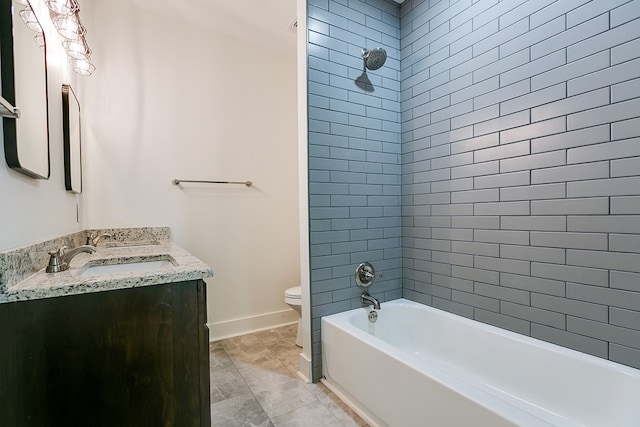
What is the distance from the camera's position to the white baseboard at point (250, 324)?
2.60 m

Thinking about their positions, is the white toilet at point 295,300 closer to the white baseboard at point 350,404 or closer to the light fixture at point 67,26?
the white baseboard at point 350,404

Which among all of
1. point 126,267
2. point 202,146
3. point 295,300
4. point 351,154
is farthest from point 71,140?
point 295,300

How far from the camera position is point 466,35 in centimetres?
185

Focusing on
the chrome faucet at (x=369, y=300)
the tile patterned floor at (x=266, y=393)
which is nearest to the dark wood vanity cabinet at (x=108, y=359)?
the tile patterned floor at (x=266, y=393)

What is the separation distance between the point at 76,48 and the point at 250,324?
2.35 m

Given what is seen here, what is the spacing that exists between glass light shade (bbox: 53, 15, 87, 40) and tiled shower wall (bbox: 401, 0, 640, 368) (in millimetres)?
2046

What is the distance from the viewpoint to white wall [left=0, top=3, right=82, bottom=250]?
0.94 metres

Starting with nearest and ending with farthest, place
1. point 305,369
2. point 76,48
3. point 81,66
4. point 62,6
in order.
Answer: point 62,6 < point 76,48 < point 81,66 < point 305,369

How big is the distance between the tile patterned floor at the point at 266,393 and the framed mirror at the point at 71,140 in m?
1.51

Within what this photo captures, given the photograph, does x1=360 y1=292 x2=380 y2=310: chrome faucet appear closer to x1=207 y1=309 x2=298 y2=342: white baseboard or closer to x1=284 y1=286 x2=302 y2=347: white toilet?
x1=284 y1=286 x2=302 y2=347: white toilet

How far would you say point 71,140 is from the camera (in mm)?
1699

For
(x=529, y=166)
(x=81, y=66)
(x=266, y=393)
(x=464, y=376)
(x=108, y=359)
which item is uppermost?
(x=81, y=66)

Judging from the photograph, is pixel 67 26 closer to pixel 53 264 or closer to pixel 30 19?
pixel 30 19

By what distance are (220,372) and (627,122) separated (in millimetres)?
2633
